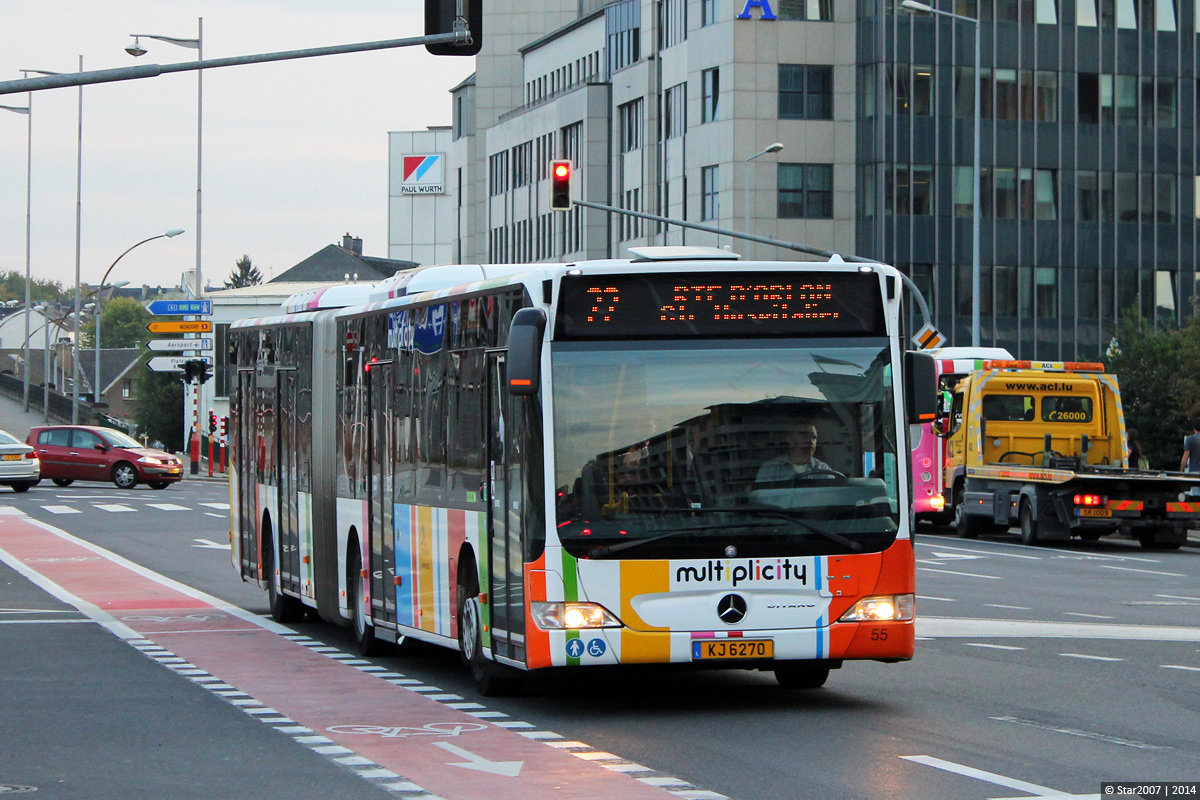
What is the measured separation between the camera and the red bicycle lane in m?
9.29

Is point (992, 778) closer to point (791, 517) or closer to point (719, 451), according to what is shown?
point (791, 517)

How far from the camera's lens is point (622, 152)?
84562 mm

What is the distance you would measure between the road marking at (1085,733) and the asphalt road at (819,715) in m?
0.03

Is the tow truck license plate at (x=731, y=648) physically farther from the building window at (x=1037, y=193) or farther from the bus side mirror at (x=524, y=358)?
the building window at (x=1037, y=193)

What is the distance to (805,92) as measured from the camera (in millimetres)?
73312

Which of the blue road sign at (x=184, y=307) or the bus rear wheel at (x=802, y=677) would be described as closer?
the bus rear wheel at (x=802, y=677)

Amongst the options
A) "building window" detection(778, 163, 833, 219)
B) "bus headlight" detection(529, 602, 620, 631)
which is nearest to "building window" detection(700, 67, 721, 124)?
"building window" detection(778, 163, 833, 219)

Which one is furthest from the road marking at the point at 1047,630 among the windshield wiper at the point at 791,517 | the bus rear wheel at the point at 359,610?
the windshield wiper at the point at 791,517

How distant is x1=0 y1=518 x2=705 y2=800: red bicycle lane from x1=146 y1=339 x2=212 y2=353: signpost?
1578 inches

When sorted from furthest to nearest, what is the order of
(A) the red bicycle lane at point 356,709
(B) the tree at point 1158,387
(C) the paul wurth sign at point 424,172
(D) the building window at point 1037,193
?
1. (C) the paul wurth sign at point 424,172
2. (D) the building window at point 1037,193
3. (B) the tree at point 1158,387
4. (A) the red bicycle lane at point 356,709

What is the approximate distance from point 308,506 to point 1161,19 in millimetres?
62838

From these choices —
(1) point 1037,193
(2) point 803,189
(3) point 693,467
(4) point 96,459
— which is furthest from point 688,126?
(3) point 693,467

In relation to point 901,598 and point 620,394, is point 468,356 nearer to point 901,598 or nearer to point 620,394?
point 620,394

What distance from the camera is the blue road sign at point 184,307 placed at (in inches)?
2461
